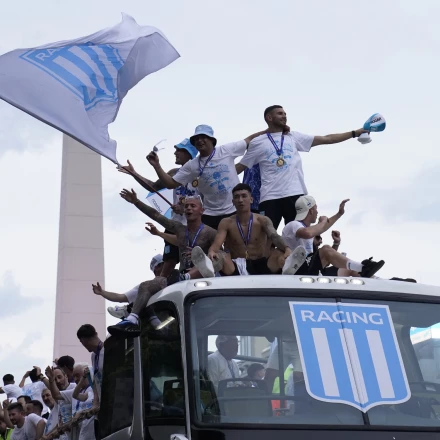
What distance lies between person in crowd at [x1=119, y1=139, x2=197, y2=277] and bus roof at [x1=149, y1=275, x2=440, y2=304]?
2.99 metres

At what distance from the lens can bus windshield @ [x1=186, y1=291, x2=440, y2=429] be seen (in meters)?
6.73

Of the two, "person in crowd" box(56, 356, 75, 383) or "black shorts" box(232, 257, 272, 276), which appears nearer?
"black shorts" box(232, 257, 272, 276)

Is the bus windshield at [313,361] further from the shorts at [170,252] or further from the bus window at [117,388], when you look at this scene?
the shorts at [170,252]

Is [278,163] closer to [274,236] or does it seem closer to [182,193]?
[182,193]

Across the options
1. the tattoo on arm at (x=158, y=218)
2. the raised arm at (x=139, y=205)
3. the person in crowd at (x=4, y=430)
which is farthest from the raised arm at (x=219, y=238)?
the person in crowd at (x=4, y=430)

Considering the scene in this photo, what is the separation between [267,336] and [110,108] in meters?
4.57

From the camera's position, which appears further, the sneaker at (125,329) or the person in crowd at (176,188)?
the person in crowd at (176,188)

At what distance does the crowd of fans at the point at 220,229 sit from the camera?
901 centimetres

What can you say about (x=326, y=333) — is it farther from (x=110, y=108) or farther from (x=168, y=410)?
(x=110, y=108)

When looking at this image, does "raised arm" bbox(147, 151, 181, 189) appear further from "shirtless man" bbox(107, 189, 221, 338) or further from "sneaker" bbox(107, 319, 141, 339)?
"sneaker" bbox(107, 319, 141, 339)

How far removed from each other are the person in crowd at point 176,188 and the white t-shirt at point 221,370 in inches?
145

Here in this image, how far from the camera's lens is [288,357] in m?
7.00

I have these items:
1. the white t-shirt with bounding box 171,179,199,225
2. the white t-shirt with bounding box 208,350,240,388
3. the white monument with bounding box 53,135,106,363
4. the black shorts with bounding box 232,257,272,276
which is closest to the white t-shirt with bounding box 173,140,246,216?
the white t-shirt with bounding box 171,179,199,225

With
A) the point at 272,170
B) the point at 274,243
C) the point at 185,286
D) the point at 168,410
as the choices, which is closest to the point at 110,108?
the point at 272,170
